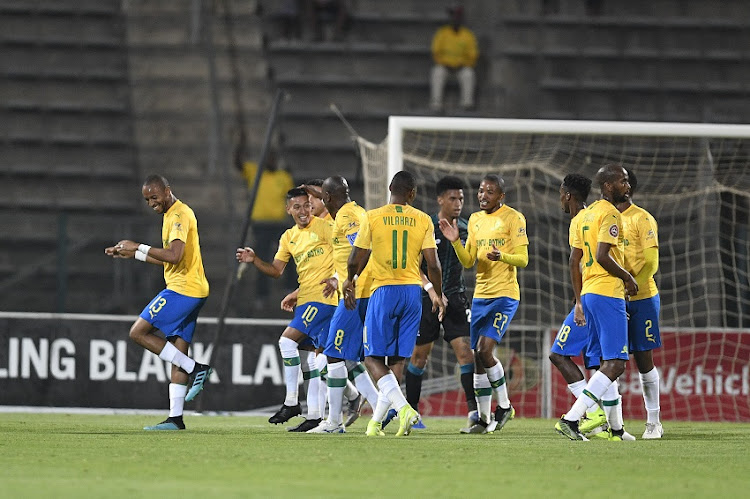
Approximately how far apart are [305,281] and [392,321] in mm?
1526

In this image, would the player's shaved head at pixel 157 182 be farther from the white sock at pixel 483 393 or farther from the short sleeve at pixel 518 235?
the white sock at pixel 483 393

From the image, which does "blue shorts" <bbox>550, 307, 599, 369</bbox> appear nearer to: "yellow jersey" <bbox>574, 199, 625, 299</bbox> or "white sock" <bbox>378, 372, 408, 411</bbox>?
"yellow jersey" <bbox>574, 199, 625, 299</bbox>

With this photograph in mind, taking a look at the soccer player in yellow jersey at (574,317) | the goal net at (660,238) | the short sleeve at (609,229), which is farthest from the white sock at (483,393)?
the goal net at (660,238)

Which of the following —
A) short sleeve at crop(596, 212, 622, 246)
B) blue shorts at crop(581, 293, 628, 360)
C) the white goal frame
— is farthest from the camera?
the white goal frame

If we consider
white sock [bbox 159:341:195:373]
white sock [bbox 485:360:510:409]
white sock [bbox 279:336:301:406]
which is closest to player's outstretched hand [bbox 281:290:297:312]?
white sock [bbox 279:336:301:406]

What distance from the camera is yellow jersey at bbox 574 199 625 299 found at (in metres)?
9.09

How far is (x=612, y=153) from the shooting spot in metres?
17.0

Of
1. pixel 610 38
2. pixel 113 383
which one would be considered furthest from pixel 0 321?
pixel 610 38

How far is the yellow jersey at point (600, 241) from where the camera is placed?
358 inches

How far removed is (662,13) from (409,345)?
13212 millimetres

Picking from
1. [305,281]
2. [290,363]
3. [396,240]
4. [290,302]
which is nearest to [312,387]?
[290,363]

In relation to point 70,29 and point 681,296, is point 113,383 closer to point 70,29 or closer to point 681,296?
point 681,296

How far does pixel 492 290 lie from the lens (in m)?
10.5

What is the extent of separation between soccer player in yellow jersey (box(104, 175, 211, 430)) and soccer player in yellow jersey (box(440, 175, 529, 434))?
2.19 meters
